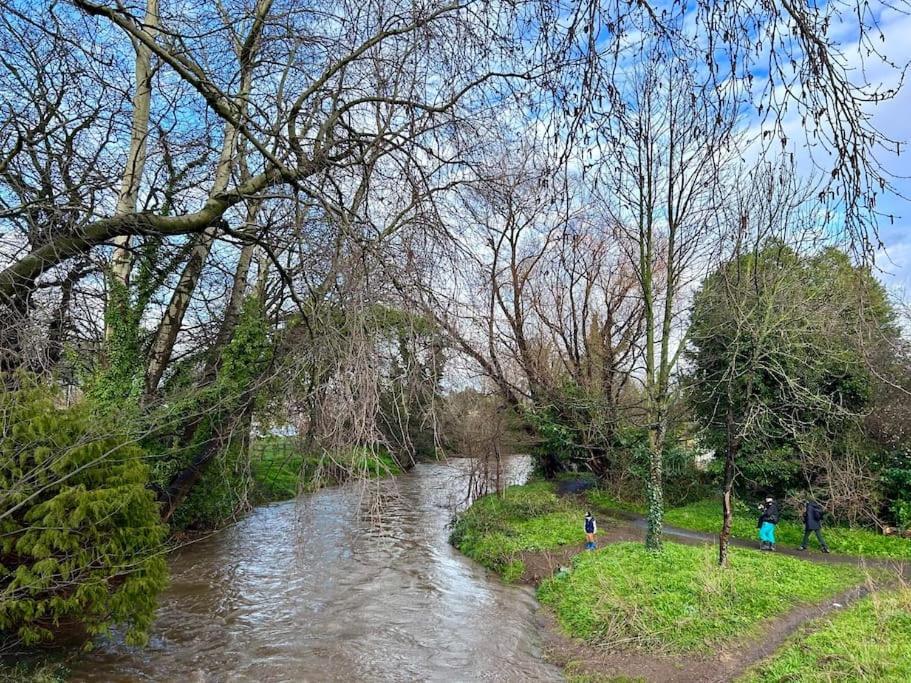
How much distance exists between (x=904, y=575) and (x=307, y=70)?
12.0 meters

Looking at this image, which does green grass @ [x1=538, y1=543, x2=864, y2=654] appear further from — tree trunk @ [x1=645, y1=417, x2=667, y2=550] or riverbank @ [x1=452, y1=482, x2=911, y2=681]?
tree trunk @ [x1=645, y1=417, x2=667, y2=550]

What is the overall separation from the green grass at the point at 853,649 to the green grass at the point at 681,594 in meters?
0.80

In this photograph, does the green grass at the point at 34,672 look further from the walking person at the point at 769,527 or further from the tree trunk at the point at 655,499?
the walking person at the point at 769,527

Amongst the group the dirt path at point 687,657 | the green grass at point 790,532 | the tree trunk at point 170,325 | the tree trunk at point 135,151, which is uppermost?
the tree trunk at point 135,151

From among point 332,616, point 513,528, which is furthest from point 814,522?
point 332,616

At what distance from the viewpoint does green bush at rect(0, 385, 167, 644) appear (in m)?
5.55

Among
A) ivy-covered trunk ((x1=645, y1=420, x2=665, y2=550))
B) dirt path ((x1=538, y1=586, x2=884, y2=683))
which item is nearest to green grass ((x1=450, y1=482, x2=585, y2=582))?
ivy-covered trunk ((x1=645, y1=420, x2=665, y2=550))

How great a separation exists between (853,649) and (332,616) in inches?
280

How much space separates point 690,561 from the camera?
9.61 meters

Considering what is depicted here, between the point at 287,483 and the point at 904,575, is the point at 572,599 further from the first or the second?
the point at 287,483

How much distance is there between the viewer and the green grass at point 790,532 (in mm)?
11188

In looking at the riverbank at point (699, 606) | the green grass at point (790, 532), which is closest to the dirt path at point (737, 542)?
A: the riverbank at point (699, 606)

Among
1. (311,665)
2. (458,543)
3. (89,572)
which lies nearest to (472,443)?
(458,543)

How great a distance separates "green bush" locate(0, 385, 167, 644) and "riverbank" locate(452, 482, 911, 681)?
220 inches
